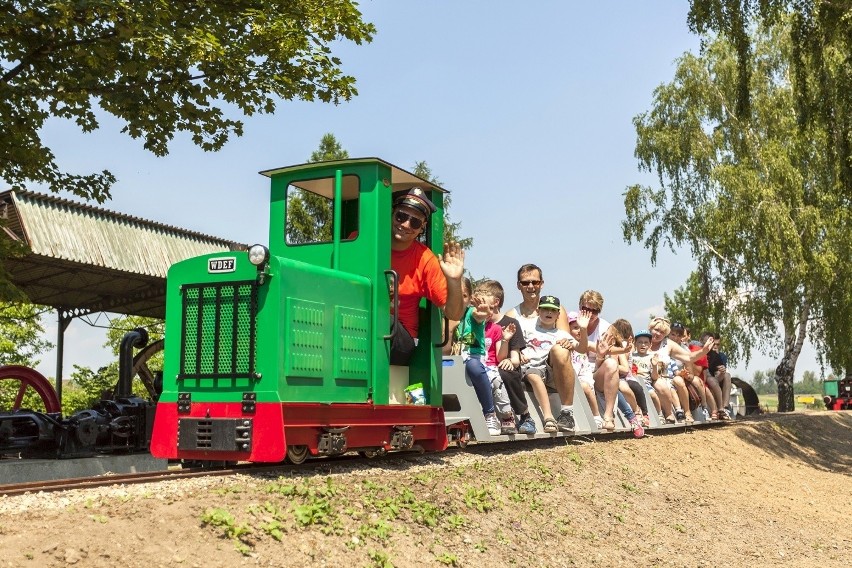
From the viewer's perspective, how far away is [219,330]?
716cm

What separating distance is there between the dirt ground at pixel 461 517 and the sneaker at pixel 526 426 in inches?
9.6

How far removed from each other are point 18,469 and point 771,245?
71.1 feet

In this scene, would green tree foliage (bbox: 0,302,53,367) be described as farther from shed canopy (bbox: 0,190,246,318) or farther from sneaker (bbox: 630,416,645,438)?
sneaker (bbox: 630,416,645,438)

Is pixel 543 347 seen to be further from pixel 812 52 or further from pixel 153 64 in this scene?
pixel 812 52

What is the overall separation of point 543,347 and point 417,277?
2665 mm

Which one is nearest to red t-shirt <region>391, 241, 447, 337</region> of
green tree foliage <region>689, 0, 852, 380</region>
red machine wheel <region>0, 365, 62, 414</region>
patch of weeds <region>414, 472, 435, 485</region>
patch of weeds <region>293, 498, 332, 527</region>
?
patch of weeds <region>414, 472, 435, 485</region>

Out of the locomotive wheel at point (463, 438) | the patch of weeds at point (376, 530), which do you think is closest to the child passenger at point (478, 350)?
the locomotive wheel at point (463, 438)

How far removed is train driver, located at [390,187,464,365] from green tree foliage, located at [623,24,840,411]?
1962 centimetres

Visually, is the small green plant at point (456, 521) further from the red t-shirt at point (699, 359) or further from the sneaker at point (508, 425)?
the red t-shirt at point (699, 359)

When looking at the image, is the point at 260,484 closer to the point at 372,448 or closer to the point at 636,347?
the point at 372,448

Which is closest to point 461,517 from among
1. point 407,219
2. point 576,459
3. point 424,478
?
point 424,478

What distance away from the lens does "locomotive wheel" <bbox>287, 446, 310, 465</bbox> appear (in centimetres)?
705

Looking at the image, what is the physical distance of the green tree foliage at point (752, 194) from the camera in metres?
26.5

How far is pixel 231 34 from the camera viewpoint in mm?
12758
